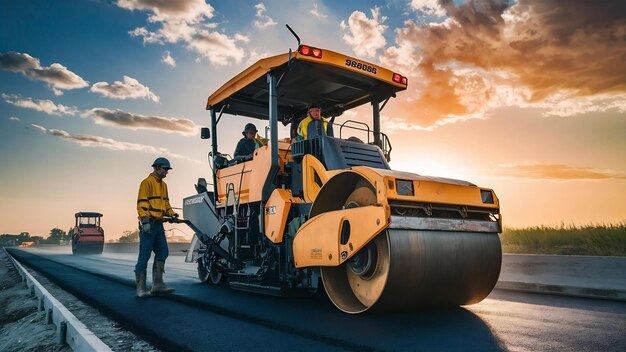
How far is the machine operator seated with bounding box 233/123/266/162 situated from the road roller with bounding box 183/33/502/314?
0.45 ft

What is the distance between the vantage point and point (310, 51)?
551cm

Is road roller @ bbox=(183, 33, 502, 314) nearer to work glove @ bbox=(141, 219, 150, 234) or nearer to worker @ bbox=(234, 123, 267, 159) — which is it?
worker @ bbox=(234, 123, 267, 159)

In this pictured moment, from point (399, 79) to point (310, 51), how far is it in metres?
1.50

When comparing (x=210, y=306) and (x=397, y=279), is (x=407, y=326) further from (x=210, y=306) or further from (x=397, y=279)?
(x=210, y=306)

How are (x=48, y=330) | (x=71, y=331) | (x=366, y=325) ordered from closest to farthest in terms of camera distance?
(x=71, y=331)
(x=366, y=325)
(x=48, y=330)

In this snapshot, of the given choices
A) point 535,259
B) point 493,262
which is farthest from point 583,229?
point 493,262

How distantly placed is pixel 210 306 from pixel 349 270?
1.69 metres

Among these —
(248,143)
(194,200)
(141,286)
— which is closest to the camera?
(141,286)

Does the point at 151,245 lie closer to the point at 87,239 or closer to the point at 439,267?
the point at 439,267

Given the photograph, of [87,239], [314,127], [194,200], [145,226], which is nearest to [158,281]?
[145,226]

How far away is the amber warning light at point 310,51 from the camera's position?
5469mm

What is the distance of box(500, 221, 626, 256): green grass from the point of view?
8.03 meters

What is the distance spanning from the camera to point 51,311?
4.92 metres

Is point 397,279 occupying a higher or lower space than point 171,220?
lower
